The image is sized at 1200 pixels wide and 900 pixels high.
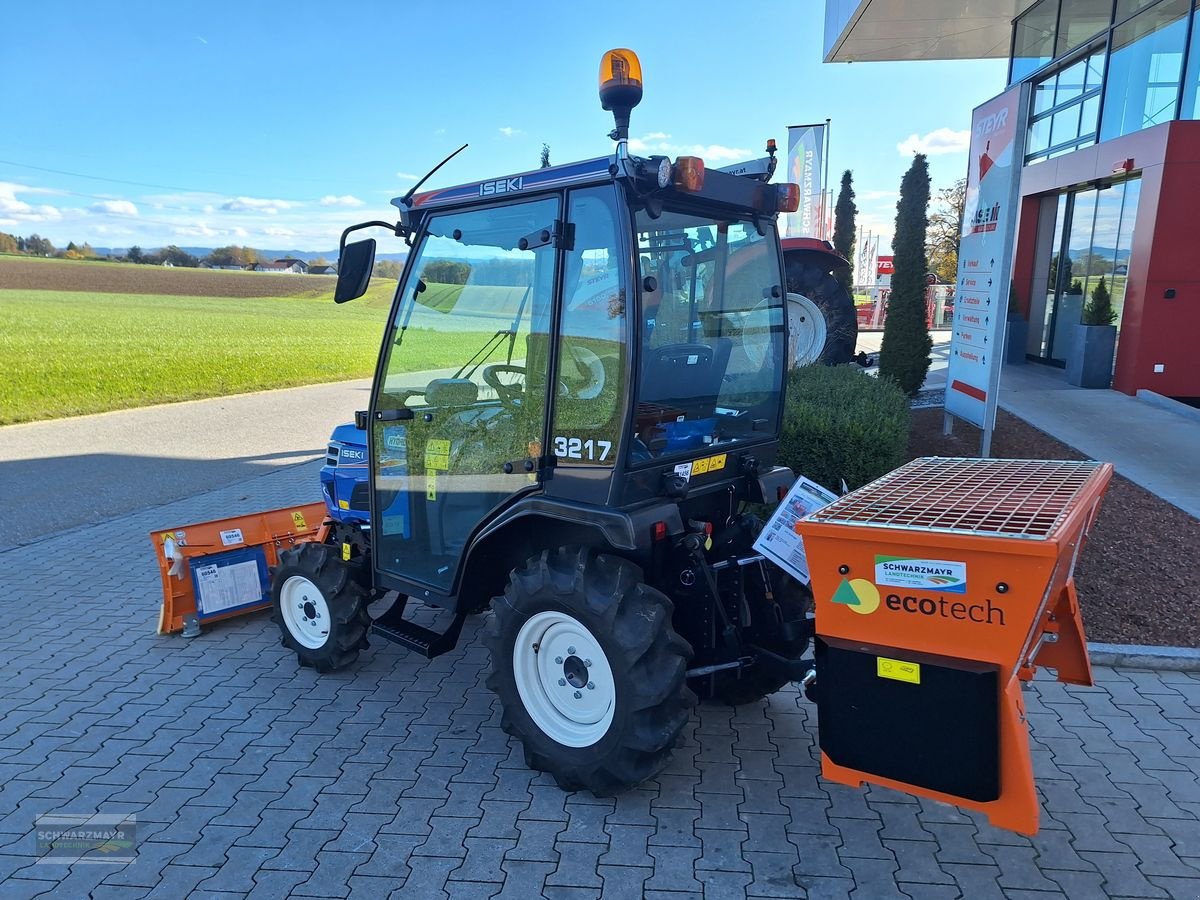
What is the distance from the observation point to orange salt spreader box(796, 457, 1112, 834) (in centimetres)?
211

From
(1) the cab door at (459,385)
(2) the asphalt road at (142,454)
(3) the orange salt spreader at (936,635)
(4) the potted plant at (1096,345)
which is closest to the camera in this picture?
(3) the orange salt spreader at (936,635)

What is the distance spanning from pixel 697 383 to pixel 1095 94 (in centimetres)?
1248

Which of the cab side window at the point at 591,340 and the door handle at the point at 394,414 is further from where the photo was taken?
the door handle at the point at 394,414

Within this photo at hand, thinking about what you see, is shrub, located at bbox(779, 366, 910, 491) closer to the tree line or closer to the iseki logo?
the iseki logo

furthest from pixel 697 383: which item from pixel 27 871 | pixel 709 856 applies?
pixel 27 871

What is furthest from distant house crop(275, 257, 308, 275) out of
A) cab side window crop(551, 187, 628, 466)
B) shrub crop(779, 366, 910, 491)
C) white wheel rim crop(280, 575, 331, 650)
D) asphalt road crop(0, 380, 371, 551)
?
cab side window crop(551, 187, 628, 466)

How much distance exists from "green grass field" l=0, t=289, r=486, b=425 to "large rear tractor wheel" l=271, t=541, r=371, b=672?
45.3 inches

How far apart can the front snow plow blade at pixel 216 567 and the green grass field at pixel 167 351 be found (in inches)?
62.0

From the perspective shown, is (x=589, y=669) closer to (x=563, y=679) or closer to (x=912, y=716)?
(x=563, y=679)

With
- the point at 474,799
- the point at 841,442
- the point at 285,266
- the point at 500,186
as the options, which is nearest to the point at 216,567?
the point at 474,799

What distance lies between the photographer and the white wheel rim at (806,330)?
9461 millimetres

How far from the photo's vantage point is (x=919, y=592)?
222 cm

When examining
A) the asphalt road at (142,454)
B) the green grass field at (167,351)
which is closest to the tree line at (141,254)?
the green grass field at (167,351)

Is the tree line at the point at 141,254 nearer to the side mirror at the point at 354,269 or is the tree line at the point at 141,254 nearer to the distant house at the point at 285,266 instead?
the distant house at the point at 285,266
